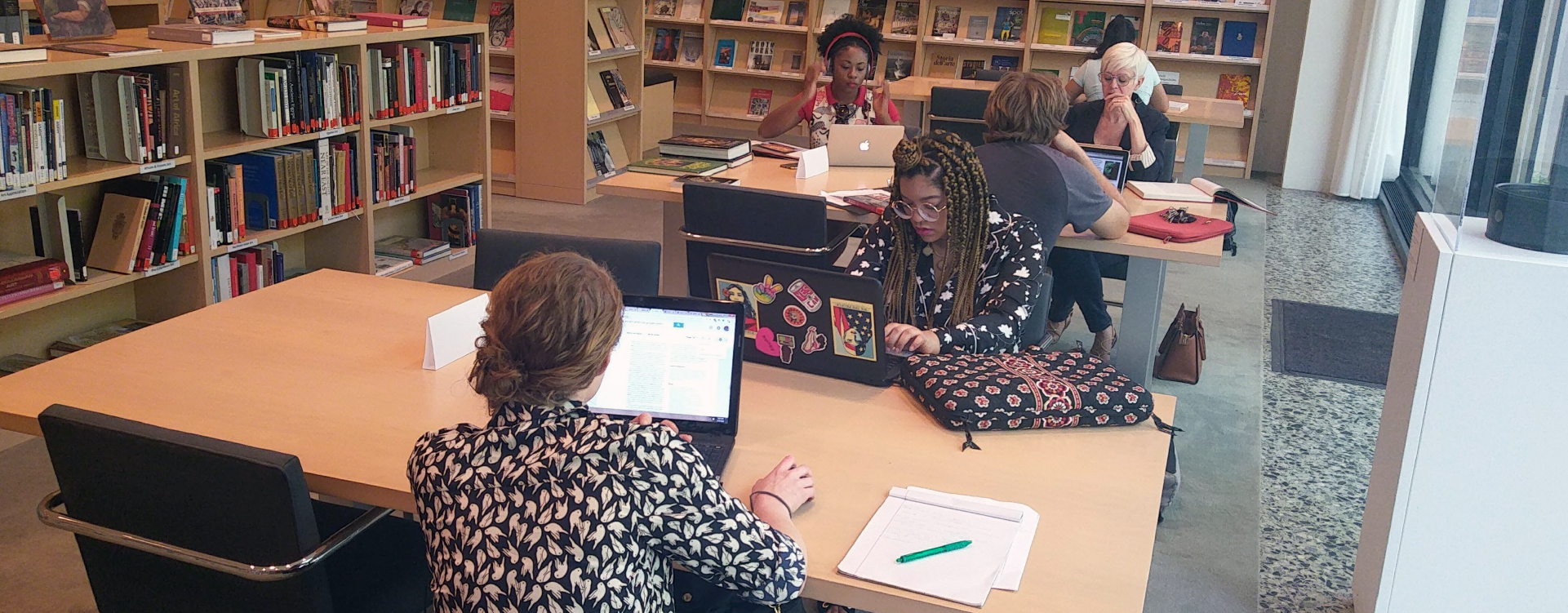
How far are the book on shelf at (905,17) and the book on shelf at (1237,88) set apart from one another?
2240 millimetres

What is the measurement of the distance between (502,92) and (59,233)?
3367 millimetres

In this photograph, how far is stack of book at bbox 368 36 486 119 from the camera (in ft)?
16.1

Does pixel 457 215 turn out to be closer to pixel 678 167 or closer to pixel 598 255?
pixel 678 167

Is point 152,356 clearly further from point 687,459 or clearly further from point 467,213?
point 467,213

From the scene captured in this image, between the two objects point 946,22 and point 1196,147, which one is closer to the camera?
point 1196,147

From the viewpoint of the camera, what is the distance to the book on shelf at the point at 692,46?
961 cm

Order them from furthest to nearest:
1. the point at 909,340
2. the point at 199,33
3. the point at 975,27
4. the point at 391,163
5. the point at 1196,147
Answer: the point at 975,27 < the point at 1196,147 < the point at 391,163 < the point at 199,33 < the point at 909,340

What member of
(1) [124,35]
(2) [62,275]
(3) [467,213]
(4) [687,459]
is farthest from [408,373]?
(3) [467,213]

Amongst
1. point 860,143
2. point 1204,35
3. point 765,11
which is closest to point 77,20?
point 860,143

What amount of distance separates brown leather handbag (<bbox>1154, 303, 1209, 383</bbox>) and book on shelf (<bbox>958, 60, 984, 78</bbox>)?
4937 millimetres

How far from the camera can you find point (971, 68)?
9.04 m

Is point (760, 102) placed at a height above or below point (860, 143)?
below

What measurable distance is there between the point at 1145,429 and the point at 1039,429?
7.8 inches

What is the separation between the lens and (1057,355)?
2.30 m
